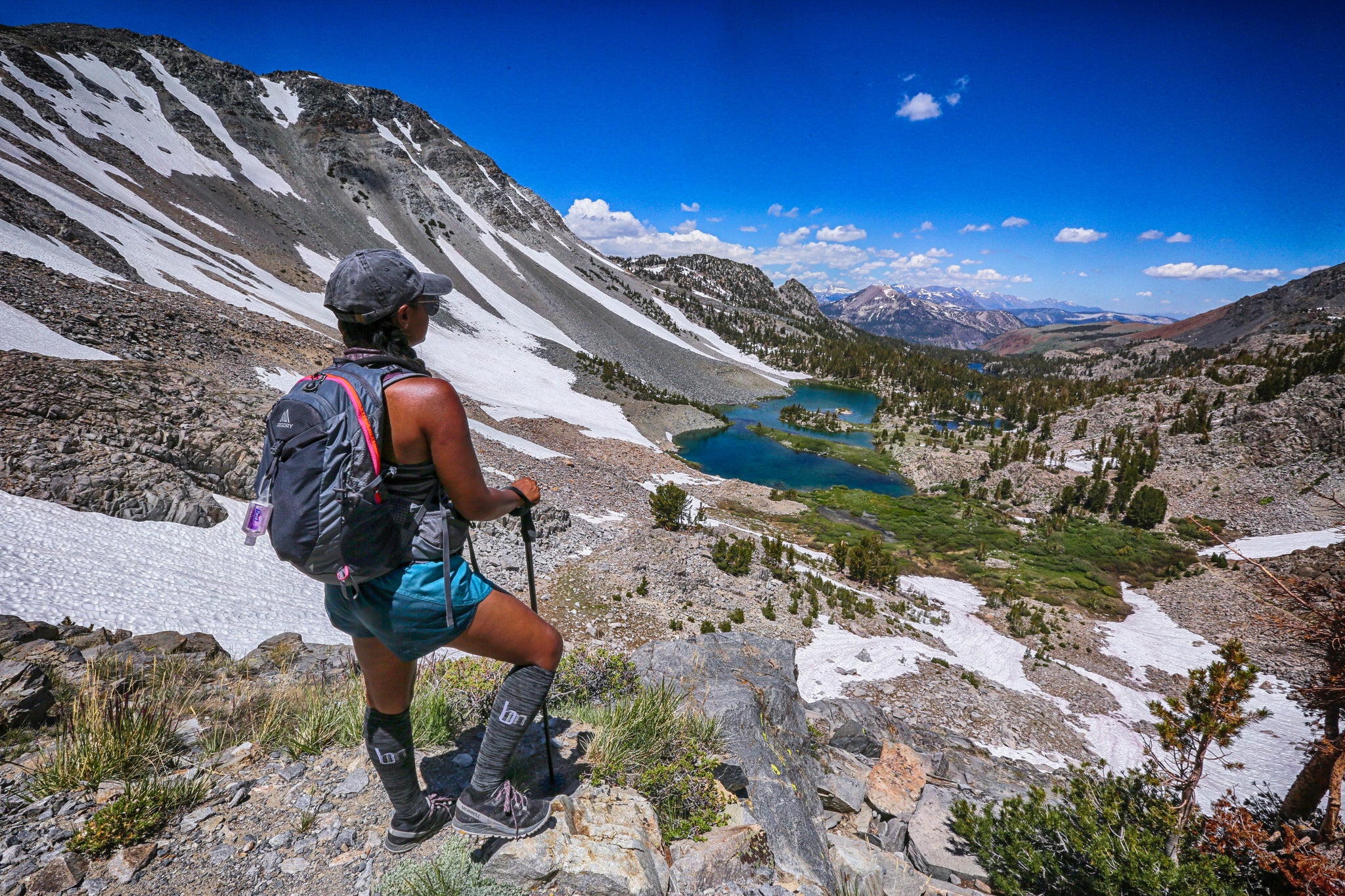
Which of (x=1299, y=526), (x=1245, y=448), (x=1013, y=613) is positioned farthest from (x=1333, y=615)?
(x=1245, y=448)

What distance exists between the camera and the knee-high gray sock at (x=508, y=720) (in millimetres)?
2322

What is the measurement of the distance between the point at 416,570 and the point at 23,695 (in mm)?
3187

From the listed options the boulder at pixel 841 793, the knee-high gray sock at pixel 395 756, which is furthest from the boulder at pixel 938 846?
the knee-high gray sock at pixel 395 756

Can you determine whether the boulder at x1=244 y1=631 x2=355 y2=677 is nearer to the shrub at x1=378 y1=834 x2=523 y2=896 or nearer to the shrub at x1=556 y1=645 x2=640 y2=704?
the shrub at x1=556 y1=645 x2=640 y2=704

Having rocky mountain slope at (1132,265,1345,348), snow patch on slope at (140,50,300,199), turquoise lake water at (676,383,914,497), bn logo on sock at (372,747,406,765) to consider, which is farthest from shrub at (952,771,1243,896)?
rocky mountain slope at (1132,265,1345,348)

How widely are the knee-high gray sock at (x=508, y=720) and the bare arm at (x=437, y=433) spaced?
82cm

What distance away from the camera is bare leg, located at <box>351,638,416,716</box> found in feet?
7.44

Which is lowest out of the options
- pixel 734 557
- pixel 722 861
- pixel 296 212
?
pixel 734 557

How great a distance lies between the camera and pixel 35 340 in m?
9.33

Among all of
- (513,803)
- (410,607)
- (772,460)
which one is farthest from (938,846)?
(772,460)

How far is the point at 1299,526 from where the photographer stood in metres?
19.3

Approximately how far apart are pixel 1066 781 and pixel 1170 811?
4899mm

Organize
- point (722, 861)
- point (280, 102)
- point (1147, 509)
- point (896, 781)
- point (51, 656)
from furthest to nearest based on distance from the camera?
point (280, 102), point (1147, 509), point (896, 781), point (51, 656), point (722, 861)

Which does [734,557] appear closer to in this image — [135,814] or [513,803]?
[513,803]
